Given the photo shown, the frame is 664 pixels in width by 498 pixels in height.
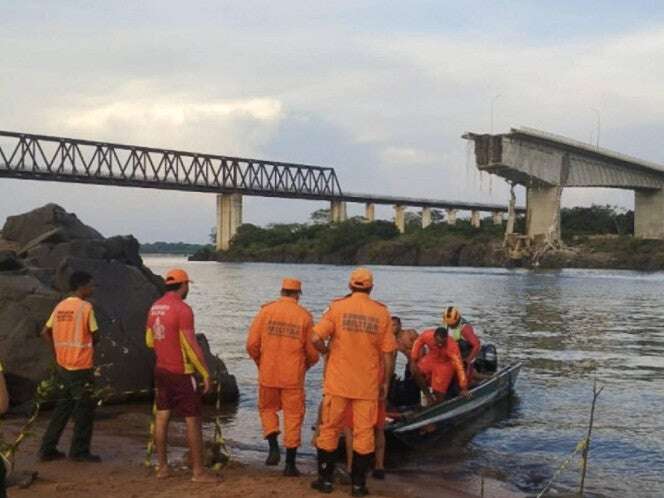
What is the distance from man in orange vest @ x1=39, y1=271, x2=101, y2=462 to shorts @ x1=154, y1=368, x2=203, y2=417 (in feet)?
3.49

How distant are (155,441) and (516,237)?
96786mm

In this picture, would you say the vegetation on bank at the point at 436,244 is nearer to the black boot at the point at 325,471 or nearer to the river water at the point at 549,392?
the river water at the point at 549,392

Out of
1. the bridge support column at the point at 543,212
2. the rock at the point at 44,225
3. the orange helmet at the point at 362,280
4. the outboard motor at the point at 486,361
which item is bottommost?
the outboard motor at the point at 486,361

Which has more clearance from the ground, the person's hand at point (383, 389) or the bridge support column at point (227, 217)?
the bridge support column at point (227, 217)

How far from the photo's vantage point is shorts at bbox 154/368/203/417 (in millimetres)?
8305

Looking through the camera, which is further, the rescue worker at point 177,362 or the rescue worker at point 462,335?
the rescue worker at point 462,335

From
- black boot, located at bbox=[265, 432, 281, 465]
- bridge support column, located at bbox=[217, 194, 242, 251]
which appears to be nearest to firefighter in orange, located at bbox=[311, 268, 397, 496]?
black boot, located at bbox=[265, 432, 281, 465]

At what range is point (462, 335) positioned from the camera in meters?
12.9

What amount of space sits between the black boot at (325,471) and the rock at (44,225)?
1095 cm

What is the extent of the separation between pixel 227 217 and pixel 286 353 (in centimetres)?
12801

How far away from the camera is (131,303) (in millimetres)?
14492

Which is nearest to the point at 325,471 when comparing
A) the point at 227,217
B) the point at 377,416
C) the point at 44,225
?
the point at 377,416

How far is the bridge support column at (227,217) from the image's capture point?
133375mm

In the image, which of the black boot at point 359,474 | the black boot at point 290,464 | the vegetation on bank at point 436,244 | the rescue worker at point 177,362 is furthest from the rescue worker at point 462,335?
the vegetation on bank at point 436,244
